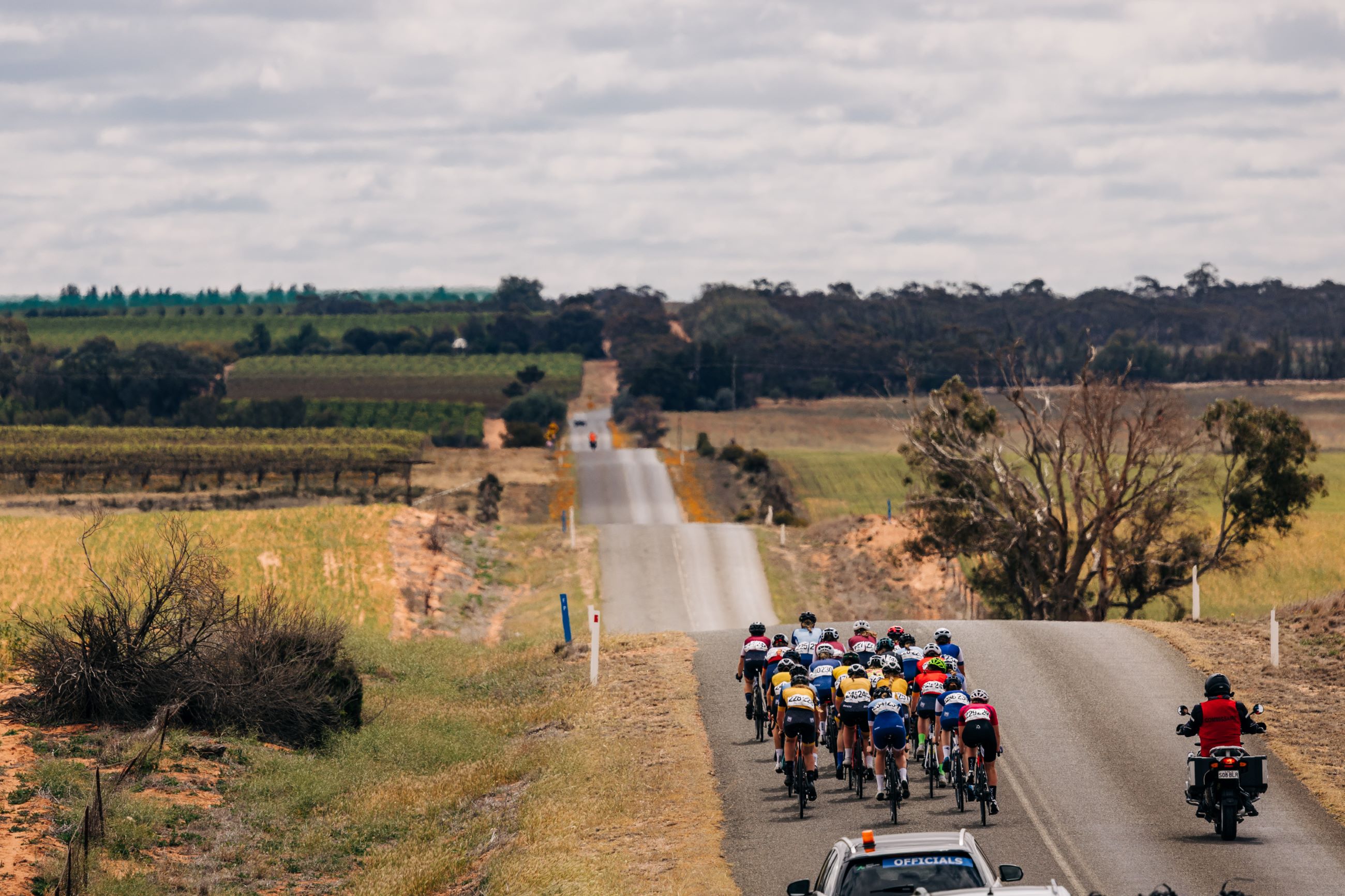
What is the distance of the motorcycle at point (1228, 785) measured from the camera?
1688 centimetres

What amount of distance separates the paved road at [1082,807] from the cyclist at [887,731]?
431 mm

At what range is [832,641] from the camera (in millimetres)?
21531

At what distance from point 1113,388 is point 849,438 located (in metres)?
81.0

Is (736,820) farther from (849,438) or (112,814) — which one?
(849,438)

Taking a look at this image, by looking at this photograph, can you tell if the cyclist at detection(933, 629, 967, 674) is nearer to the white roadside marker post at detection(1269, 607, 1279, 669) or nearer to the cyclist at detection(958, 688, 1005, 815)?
the cyclist at detection(958, 688, 1005, 815)

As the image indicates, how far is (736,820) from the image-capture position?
18516mm

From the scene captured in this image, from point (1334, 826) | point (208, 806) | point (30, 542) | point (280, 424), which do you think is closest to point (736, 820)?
point (1334, 826)

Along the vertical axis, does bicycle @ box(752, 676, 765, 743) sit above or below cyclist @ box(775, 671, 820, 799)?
below

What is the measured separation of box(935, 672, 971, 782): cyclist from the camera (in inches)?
714

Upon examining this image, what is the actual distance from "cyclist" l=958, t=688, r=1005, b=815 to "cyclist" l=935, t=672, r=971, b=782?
0.26 meters

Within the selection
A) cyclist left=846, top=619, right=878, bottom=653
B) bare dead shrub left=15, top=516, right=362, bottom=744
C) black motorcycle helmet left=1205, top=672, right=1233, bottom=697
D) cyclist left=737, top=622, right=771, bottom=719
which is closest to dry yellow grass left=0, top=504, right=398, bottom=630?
bare dead shrub left=15, top=516, right=362, bottom=744

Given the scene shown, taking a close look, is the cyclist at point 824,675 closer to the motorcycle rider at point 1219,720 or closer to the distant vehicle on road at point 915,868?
the motorcycle rider at point 1219,720

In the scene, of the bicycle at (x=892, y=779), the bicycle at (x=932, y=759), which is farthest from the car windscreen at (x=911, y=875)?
the bicycle at (x=932, y=759)

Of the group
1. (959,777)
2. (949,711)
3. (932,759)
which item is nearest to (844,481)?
(932,759)
